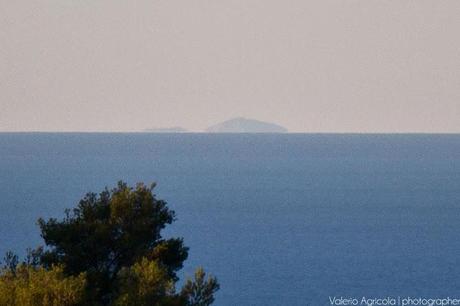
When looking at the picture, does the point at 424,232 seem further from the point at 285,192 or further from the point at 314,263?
the point at 285,192

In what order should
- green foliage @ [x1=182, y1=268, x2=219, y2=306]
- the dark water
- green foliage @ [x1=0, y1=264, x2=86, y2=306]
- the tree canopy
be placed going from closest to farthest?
green foliage @ [x1=0, y1=264, x2=86, y2=306] → the tree canopy → green foliage @ [x1=182, y1=268, x2=219, y2=306] → the dark water

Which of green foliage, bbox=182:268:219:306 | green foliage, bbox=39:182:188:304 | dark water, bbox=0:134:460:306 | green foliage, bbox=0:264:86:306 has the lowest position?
green foliage, bbox=0:264:86:306

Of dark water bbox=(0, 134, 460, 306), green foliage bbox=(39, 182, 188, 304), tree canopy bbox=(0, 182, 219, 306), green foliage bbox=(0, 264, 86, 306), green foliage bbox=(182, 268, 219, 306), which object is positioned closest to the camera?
green foliage bbox=(0, 264, 86, 306)

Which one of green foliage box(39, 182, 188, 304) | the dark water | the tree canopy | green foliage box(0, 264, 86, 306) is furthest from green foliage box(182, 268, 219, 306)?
the dark water

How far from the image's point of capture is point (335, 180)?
164125 mm

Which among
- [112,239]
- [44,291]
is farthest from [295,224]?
[44,291]

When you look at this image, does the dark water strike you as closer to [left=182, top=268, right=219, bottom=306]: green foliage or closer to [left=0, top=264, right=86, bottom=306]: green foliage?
[left=182, top=268, right=219, bottom=306]: green foliage

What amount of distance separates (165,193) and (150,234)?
104 meters

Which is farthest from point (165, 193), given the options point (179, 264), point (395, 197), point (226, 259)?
point (179, 264)

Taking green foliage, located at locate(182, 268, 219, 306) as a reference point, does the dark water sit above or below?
above

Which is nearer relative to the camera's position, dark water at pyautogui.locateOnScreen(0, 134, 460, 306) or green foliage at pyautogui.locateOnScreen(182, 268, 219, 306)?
green foliage at pyautogui.locateOnScreen(182, 268, 219, 306)

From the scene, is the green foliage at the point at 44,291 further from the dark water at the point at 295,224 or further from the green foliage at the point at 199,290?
the dark water at the point at 295,224

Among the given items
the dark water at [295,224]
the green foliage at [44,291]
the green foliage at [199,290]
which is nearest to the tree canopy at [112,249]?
the green foliage at [199,290]

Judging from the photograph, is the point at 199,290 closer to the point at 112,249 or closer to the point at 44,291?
the point at 112,249
